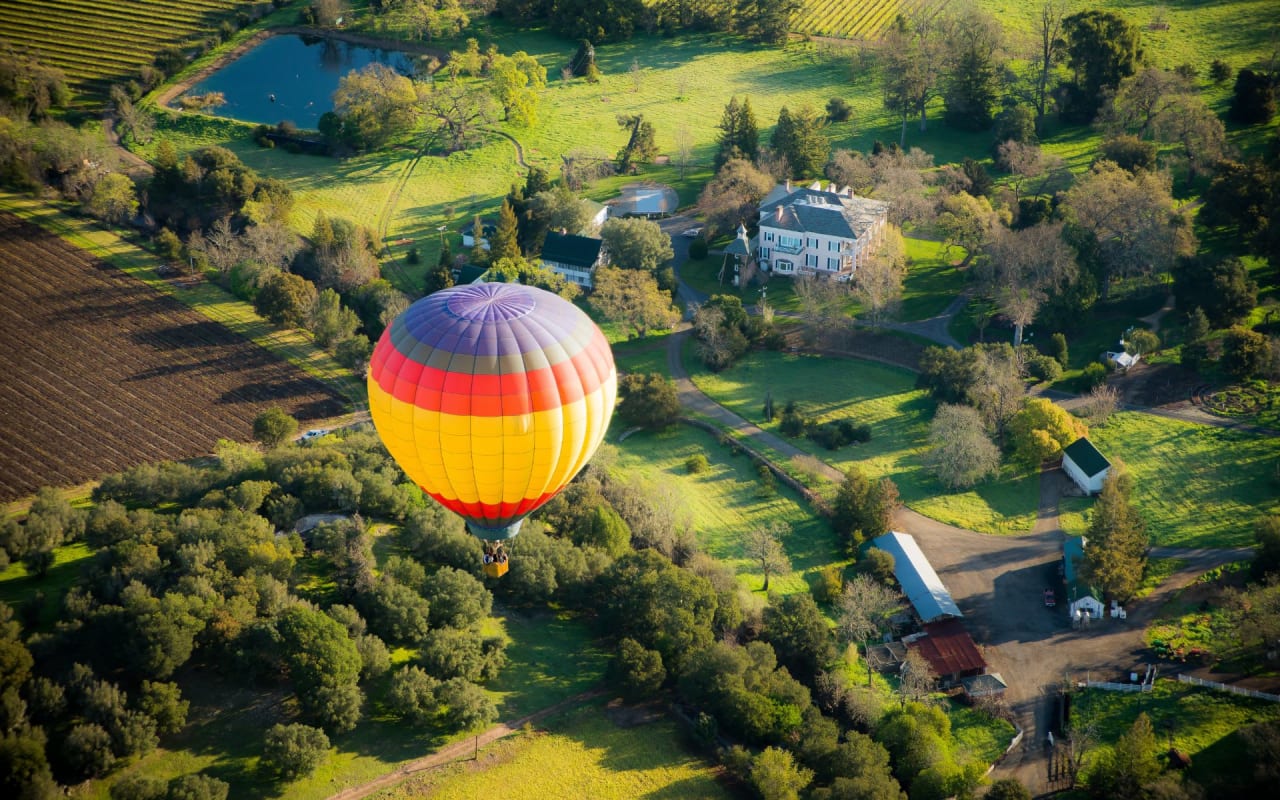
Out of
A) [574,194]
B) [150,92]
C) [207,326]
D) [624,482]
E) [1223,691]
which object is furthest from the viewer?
[150,92]

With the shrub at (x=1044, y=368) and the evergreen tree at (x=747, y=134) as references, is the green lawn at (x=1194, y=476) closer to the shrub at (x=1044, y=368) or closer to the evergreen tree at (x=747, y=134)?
the shrub at (x=1044, y=368)

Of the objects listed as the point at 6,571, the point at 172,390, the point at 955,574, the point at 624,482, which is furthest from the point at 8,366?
the point at 955,574

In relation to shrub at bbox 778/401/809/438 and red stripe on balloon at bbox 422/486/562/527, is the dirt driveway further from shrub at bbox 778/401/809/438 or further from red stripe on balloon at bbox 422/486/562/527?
red stripe on balloon at bbox 422/486/562/527

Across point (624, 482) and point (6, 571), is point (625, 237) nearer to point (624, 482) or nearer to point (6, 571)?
point (624, 482)

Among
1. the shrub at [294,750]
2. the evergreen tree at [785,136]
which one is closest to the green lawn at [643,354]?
the evergreen tree at [785,136]

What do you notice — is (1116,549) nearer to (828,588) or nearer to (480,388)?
(828,588)
